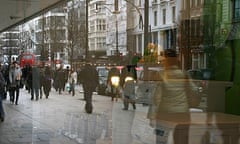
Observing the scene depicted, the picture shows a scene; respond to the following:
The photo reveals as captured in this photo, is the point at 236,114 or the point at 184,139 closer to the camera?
the point at 184,139

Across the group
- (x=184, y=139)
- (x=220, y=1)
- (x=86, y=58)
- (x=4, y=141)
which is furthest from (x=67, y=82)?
(x=184, y=139)

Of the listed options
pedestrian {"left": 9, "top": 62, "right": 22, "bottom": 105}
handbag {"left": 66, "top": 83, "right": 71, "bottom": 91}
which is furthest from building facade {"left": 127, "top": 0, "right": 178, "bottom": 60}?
pedestrian {"left": 9, "top": 62, "right": 22, "bottom": 105}

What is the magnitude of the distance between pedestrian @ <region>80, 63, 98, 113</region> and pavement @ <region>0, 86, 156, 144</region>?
0.14 m

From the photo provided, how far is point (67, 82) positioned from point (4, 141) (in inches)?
81.4

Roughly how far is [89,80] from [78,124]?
3.82 ft

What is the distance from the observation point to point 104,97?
9.22 m

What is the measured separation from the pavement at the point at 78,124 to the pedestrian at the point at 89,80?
140 mm

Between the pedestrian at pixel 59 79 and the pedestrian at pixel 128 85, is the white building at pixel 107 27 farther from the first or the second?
the pedestrian at pixel 59 79

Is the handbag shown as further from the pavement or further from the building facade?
the building facade

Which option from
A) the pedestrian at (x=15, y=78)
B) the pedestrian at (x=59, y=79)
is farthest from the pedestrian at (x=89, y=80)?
the pedestrian at (x=15, y=78)

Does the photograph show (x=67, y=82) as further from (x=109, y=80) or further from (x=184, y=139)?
(x=184, y=139)

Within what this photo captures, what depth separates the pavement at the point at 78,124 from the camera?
8203mm

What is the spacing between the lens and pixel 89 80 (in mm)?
9070

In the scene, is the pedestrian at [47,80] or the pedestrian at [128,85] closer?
the pedestrian at [128,85]
